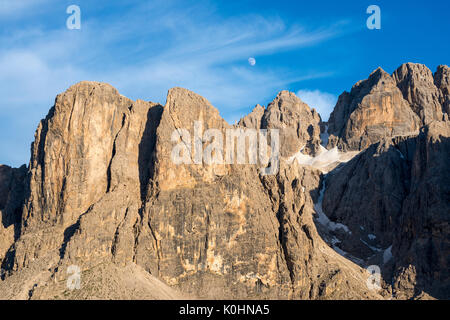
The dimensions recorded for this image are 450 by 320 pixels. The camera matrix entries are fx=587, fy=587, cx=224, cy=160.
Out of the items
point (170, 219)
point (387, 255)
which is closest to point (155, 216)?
point (170, 219)

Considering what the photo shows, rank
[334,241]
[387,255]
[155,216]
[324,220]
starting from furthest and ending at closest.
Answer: [324,220] → [334,241] → [387,255] → [155,216]

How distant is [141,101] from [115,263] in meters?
40.0

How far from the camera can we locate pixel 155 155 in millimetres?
122312

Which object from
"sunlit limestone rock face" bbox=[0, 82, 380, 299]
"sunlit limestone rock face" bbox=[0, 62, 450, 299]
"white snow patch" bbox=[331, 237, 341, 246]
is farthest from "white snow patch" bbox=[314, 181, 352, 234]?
"sunlit limestone rock face" bbox=[0, 82, 380, 299]

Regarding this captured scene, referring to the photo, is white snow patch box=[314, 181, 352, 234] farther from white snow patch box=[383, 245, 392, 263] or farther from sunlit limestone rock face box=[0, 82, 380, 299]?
sunlit limestone rock face box=[0, 82, 380, 299]

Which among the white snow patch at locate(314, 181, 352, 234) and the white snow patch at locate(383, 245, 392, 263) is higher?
the white snow patch at locate(314, 181, 352, 234)

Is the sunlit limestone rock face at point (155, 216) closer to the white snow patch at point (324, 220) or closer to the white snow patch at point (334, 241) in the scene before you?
the white snow patch at point (334, 241)

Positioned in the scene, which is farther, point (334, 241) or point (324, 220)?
point (324, 220)

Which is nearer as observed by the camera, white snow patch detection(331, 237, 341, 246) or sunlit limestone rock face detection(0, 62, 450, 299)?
sunlit limestone rock face detection(0, 62, 450, 299)

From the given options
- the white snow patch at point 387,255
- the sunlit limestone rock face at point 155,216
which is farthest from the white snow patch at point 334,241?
the sunlit limestone rock face at point 155,216

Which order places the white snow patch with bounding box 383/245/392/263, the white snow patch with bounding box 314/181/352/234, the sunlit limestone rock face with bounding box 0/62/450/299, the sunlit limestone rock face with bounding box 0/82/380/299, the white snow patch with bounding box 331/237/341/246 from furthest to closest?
1. the white snow patch with bounding box 314/181/352/234
2. the white snow patch with bounding box 331/237/341/246
3. the white snow patch with bounding box 383/245/392/263
4. the sunlit limestone rock face with bounding box 0/82/380/299
5. the sunlit limestone rock face with bounding box 0/62/450/299

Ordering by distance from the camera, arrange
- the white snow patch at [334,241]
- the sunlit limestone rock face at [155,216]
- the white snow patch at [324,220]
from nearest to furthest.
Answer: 1. the sunlit limestone rock face at [155,216]
2. the white snow patch at [334,241]
3. the white snow patch at [324,220]

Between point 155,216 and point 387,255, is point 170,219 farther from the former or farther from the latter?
point 387,255
